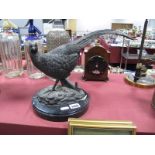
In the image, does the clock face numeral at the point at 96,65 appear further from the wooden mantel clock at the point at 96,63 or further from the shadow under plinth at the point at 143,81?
the shadow under plinth at the point at 143,81

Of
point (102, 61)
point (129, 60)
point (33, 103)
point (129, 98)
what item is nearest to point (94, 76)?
point (102, 61)

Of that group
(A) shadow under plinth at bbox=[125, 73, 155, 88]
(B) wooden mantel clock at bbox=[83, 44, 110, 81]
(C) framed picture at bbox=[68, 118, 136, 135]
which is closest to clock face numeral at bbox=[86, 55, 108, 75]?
(B) wooden mantel clock at bbox=[83, 44, 110, 81]

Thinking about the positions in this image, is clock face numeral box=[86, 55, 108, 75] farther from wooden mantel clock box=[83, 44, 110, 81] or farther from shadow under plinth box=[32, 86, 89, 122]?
shadow under plinth box=[32, 86, 89, 122]

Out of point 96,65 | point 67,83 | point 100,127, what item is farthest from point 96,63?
point 100,127

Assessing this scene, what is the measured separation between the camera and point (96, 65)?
0.76 meters

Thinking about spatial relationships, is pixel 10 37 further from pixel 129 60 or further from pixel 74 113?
pixel 129 60

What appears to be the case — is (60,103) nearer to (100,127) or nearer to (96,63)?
(100,127)

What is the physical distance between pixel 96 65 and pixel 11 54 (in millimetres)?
391

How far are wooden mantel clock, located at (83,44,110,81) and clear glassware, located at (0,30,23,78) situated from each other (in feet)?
1.03

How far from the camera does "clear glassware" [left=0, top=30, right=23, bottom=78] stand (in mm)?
811

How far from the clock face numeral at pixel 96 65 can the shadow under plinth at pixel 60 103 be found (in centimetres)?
16

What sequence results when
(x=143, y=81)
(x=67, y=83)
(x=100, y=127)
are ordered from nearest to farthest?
1. (x=100, y=127)
2. (x=67, y=83)
3. (x=143, y=81)

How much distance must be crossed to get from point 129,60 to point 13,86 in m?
1.62

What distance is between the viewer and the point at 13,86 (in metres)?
0.75
